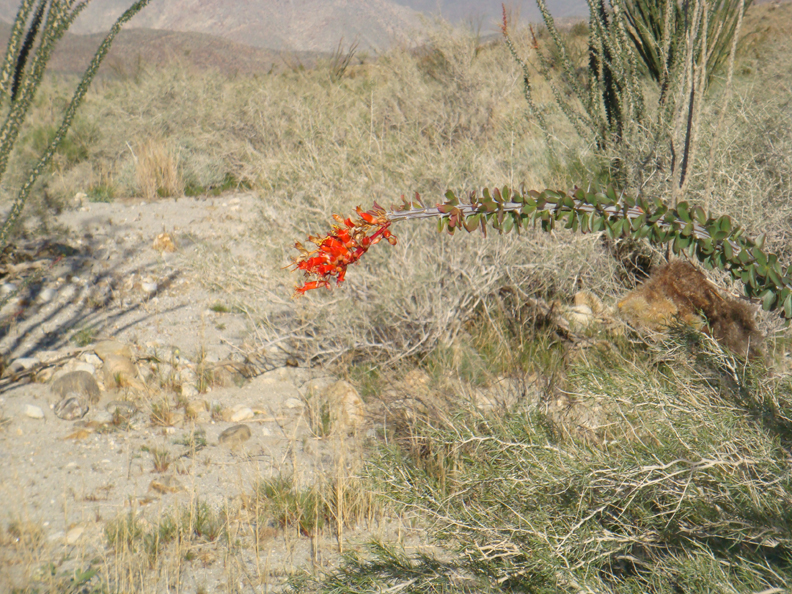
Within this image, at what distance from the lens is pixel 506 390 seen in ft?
9.96

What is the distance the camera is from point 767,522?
1.36 metres

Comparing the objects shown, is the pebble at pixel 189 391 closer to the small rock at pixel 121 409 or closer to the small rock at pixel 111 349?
the small rock at pixel 121 409

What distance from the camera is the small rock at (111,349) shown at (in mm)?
3811

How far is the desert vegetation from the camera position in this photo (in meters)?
1.51

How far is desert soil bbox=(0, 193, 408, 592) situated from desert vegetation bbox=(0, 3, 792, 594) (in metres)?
0.04

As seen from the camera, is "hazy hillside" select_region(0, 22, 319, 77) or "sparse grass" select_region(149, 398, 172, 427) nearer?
"sparse grass" select_region(149, 398, 172, 427)

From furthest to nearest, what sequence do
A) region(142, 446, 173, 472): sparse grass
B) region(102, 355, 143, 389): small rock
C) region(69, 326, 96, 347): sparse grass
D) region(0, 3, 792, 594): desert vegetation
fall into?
region(69, 326, 96, 347): sparse grass
region(102, 355, 143, 389): small rock
region(142, 446, 173, 472): sparse grass
region(0, 3, 792, 594): desert vegetation

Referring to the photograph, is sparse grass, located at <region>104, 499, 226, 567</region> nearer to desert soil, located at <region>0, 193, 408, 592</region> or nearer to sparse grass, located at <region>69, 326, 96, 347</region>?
desert soil, located at <region>0, 193, 408, 592</region>

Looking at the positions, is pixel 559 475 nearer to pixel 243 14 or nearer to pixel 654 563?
pixel 654 563

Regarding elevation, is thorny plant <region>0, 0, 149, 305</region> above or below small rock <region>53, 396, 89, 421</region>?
above

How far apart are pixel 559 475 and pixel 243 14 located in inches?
5789

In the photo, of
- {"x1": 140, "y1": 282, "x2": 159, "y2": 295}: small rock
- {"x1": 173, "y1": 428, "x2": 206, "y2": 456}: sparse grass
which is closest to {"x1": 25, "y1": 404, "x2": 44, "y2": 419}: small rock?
{"x1": 173, "y1": 428, "x2": 206, "y2": 456}: sparse grass

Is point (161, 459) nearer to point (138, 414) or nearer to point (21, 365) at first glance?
point (138, 414)

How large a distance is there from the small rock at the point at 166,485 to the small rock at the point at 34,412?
3.48ft
